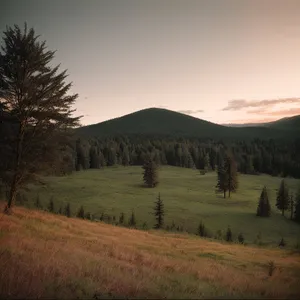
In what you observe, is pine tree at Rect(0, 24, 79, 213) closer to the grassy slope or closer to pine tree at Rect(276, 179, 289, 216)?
the grassy slope

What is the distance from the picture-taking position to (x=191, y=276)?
39.0ft

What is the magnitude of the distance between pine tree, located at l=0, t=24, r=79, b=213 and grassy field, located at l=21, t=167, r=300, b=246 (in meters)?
29.8

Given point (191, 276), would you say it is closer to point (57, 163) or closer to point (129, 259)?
point (129, 259)

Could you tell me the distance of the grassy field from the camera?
5909cm

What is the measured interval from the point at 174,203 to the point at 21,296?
7001 cm

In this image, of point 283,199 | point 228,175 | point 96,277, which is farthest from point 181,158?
point 96,277

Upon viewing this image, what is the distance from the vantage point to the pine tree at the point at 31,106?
17438mm

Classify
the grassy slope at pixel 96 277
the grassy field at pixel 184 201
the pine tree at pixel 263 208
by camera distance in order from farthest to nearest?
the pine tree at pixel 263 208
the grassy field at pixel 184 201
the grassy slope at pixel 96 277

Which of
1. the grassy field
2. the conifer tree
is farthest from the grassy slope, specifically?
the conifer tree

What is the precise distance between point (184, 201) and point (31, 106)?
2573 inches

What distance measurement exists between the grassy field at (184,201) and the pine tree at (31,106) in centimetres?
2982

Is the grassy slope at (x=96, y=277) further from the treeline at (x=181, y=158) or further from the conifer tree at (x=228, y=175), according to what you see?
the treeline at (x=181, y=158)

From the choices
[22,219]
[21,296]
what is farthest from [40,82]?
[21,296]

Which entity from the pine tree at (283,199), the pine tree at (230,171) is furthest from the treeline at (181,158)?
the pine tree at (283,199)
